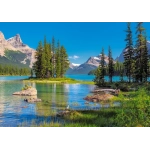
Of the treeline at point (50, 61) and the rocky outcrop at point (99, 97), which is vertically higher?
the treeline at point (50, 61)

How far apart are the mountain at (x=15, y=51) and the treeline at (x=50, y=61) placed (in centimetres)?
25

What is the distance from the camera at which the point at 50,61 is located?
12258 mm

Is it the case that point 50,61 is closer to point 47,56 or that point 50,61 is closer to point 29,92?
point 47,56

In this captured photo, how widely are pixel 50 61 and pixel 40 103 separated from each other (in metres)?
1.58

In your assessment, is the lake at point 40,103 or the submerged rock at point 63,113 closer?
the lake at point 40,103

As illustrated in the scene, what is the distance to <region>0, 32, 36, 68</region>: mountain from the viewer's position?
439 inches

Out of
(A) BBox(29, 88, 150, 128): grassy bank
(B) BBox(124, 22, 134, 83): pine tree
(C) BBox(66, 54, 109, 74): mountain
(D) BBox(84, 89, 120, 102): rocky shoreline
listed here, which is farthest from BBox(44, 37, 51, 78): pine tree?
(B) BBox(124, 22, 134, 83): pine tree

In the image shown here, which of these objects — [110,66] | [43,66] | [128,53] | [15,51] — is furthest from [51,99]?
[128,53]

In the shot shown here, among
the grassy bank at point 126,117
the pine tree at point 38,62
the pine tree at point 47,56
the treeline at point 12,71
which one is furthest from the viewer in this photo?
the treeline at point 12,71

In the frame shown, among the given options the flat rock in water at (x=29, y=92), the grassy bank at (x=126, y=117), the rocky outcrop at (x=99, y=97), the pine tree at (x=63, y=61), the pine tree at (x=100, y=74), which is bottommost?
the grassy bank at (x=126, y=117)

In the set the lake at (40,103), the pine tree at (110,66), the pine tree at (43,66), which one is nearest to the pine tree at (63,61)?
the lake at (40,103)

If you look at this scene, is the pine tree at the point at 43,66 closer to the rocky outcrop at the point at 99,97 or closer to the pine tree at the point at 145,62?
the rocky outcrop at the point at 99,97

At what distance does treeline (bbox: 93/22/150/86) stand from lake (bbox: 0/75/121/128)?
56 cm

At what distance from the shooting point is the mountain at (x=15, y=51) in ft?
36.6
